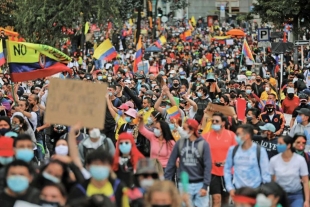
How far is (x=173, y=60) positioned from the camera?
131 ft

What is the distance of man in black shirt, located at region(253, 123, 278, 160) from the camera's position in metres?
12.1

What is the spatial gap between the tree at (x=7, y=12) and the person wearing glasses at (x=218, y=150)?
2909cm

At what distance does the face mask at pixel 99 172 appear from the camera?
8.04m

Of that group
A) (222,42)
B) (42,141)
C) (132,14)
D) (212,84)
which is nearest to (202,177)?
(42,141)

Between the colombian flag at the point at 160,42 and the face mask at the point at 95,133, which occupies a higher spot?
the face mask at the point at 95,133

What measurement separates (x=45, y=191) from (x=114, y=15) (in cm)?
2882

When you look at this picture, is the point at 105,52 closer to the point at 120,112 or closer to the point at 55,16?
the point at 55,16

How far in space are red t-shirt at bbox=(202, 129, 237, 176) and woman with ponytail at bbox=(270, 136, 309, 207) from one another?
1129mm

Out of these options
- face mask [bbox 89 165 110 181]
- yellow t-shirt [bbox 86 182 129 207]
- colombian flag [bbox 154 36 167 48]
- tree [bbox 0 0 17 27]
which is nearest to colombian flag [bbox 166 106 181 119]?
yellow t-shirt [bbox 86 182 129 207]

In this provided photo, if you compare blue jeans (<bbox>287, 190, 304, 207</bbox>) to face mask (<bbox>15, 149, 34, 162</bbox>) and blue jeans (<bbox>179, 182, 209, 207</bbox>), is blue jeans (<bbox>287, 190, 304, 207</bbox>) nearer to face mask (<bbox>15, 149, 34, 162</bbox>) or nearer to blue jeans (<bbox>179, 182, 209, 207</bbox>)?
blue jeans (<bbox>179, 182, 209, 207</bbox>)

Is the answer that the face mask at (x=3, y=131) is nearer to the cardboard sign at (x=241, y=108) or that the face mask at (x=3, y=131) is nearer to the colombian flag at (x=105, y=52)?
the cardboard sign at (x=241, y=108)

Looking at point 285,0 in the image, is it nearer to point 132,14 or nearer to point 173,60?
point 173,60

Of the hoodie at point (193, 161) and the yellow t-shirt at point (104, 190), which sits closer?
the yellow t-shirt at point (104, 190)

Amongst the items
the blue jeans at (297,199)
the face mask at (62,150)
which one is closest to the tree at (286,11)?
the blue jeans at (297,199)
